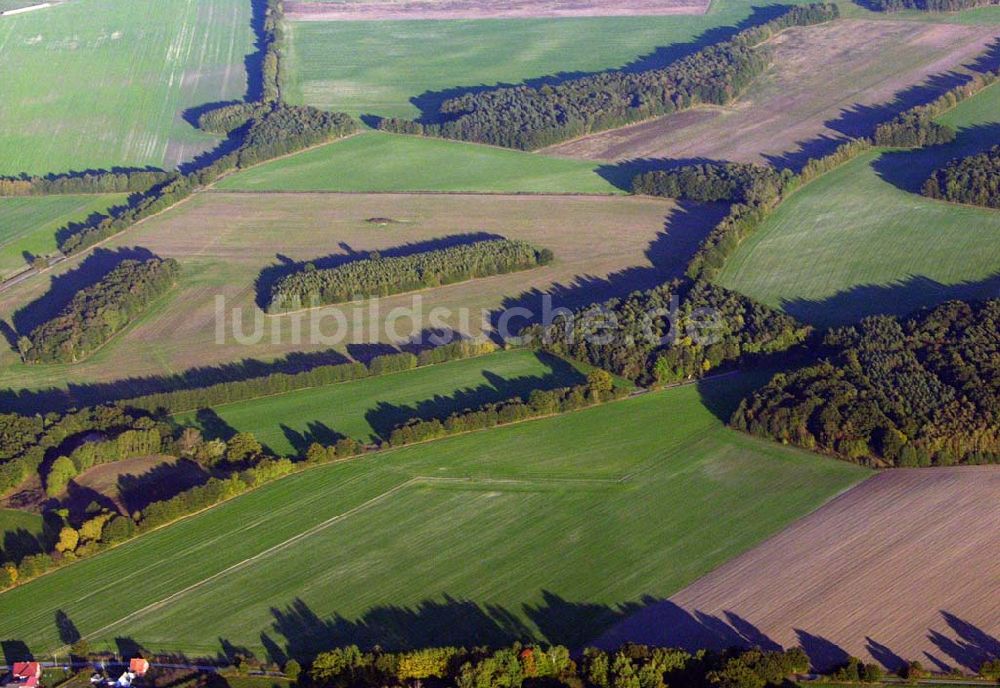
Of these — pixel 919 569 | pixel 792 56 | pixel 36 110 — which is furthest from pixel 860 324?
pixel 36 110

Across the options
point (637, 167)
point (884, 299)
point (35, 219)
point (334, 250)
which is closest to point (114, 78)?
point (35, 219)

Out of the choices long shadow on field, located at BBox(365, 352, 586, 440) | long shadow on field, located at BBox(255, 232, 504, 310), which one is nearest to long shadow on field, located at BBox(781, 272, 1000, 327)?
long shadow on field, located at BBox(365, 352, 586, 440)

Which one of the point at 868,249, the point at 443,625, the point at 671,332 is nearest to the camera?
the point at 443,625

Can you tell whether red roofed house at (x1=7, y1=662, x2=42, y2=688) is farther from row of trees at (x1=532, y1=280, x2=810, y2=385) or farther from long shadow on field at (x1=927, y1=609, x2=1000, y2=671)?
long shadow on field at (x1=927, y1=609, x2=1000, y2=671)

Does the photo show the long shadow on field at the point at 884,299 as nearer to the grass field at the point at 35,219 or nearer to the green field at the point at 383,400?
the green field at the point at 383,400

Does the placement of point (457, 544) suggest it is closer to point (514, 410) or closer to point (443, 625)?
point (443, 625)

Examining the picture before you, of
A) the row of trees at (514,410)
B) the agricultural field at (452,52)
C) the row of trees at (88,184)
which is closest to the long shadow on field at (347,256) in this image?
the row of trees at (88,184)

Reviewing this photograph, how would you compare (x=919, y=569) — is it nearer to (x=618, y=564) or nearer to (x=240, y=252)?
(x=618, y=564)
